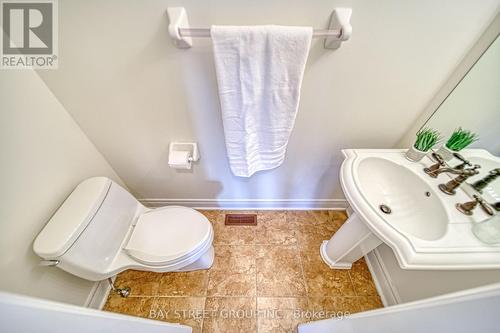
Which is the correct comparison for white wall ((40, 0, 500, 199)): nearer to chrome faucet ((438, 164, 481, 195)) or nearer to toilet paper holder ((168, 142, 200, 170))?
toilet paper holder ((168, 142, 200, 170))

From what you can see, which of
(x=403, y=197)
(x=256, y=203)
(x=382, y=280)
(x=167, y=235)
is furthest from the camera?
(x=256, y=203)

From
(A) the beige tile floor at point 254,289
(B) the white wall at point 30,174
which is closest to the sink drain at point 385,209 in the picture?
(A) the beige tile floor at point 254,289

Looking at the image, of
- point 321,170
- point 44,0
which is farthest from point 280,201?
point 44,0

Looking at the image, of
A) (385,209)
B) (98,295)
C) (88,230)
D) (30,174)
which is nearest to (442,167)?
(385,209)

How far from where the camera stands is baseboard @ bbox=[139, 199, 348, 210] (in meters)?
1.52

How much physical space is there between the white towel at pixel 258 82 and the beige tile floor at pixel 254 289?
78 centimetres

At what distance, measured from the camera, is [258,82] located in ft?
2.45

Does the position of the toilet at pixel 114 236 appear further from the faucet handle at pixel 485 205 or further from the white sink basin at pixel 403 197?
the faucet handle at pixel 485 205

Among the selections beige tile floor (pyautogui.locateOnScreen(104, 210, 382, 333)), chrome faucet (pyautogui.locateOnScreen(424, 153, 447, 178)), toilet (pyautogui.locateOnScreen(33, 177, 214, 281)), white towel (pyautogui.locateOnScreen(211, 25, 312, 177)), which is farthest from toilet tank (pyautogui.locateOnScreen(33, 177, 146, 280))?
chrome faucet (pyautogui.locateOnScreen(424, 153, 447, 178))

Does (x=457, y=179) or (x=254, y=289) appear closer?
(x=457, y=179)

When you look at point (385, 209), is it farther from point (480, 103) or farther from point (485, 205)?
point (480, 103)

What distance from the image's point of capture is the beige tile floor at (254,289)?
1.09 m

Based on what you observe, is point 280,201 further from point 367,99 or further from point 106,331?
point 106,331

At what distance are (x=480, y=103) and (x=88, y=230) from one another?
1.77m
